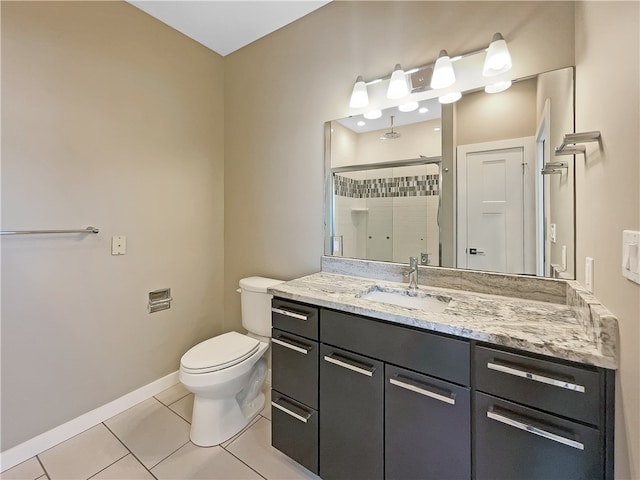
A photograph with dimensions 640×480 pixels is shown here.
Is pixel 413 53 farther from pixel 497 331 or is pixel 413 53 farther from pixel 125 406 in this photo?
pixel 125 406

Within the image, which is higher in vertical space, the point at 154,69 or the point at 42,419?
the point at 154,69

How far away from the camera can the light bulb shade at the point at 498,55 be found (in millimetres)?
1274

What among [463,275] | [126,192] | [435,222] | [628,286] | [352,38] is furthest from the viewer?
[126,192]

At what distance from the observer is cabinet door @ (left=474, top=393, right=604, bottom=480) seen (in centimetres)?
79

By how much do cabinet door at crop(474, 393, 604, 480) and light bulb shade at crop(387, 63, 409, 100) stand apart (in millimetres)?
1468

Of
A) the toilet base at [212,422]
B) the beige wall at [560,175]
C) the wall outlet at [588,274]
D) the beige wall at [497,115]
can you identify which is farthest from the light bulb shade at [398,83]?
the toilet base at [212,422]

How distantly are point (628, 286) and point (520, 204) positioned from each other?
0.74 meters

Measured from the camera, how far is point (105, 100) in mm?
1751

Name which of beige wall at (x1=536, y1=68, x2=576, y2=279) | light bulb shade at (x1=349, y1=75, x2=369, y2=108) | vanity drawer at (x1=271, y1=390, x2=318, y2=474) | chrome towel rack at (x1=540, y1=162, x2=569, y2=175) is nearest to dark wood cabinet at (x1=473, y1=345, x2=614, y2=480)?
beige wall at (x1=536, y1=68, x2=576, y2=279)

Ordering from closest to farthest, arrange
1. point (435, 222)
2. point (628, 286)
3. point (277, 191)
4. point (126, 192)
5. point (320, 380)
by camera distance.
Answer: point (628, 286), point (320, 380), point (435, 222), point (126, 192), point (277, 191)

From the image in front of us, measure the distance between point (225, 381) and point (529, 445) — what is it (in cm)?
136

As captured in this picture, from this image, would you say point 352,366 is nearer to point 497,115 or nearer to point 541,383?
point 541,383

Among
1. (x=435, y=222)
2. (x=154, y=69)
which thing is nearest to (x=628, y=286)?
(x=435, y=222)

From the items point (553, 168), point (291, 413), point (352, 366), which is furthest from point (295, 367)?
point (553, 168)
